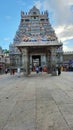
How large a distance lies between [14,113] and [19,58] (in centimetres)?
8734

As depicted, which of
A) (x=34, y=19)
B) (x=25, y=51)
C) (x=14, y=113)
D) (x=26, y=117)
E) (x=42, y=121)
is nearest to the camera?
(x=42, y=121)

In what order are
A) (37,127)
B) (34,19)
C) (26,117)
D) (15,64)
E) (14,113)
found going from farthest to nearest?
(34,19) < (15,64) < (14,113) < (26,117) < (37,127)

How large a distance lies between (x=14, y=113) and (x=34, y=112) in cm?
57

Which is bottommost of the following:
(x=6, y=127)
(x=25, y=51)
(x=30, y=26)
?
(x=6, y=127)

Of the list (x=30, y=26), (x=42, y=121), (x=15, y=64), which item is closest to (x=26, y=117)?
(x=42, y=121)

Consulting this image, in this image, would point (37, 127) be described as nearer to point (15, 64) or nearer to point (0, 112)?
point (0, 112)

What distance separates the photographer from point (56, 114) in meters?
6.54

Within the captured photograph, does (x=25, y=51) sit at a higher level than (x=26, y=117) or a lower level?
higher

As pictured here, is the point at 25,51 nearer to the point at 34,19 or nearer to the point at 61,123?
the point at 61,123

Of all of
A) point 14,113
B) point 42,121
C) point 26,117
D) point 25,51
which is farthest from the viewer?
point 25,51

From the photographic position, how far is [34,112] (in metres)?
6.89

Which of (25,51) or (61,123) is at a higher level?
(25,51)

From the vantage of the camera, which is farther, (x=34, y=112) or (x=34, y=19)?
(x=34, y=19)

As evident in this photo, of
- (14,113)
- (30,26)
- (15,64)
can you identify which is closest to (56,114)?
(14,113)
